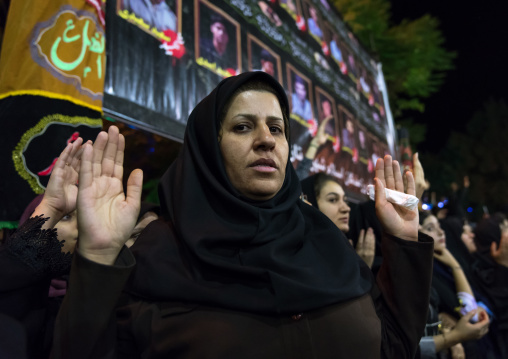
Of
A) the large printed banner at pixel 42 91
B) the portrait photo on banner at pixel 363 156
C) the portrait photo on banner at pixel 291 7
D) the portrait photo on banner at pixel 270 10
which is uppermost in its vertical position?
the portrait photo on banner at pixel 291 7

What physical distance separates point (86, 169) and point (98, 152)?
68 millimetres

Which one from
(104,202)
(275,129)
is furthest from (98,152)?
(275,129)

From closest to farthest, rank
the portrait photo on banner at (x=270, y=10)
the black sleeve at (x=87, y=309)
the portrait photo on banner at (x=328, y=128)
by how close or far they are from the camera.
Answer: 1. the black sleeve at (x=87, y=309)
2. the portrait photo on banner at (x=270, y=10)
3. the portrait photo on banner at (x=328, y=128)

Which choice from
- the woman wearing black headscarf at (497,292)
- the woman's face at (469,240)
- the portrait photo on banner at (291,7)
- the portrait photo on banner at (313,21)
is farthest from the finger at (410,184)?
the portrait photo on banner at (313,21)

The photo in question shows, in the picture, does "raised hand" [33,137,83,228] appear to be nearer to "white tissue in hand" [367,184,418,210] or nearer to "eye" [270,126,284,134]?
"eye" [270,126,284,134]

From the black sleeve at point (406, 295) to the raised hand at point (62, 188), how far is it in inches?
46.1

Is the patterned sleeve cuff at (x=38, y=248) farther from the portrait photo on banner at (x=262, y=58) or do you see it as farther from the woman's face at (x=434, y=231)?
the portrait photo on banner at (x=262, y=58)

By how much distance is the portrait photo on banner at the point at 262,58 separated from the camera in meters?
3.94

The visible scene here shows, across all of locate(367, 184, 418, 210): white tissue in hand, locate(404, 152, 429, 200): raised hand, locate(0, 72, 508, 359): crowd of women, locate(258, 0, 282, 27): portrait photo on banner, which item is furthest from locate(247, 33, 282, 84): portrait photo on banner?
locate(367, 184, 418, 210): white tissue in hand

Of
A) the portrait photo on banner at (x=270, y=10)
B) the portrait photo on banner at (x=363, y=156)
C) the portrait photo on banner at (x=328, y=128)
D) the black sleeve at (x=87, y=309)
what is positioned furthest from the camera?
the portrait photo on banner at (x=363, y=156)

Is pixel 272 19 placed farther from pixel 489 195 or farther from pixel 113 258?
pixel 489 195

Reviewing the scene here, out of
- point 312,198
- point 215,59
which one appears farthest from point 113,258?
point 215,59

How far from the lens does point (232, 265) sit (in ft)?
3.60

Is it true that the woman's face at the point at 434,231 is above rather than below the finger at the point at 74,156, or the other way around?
below
